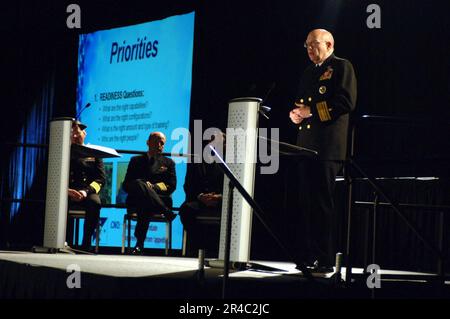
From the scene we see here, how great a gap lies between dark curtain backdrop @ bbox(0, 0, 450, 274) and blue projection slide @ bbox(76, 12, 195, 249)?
0.15 m

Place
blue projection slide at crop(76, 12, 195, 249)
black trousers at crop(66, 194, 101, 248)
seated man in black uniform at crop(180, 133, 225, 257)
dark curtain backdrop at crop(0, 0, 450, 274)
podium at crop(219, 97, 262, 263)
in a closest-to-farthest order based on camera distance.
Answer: podium at crop(219, 97, 262, 263)
dark curtain backdrop at crop(0, 0, 450, 274)
seated man in black uniform at crop(180, 133, 225, 257)
black trousers at crop(66, 194, 101, 248)
blue projection slide at crop(76, 12, 195, 249)

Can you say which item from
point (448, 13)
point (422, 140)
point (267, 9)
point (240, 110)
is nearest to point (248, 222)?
point (240, 110)

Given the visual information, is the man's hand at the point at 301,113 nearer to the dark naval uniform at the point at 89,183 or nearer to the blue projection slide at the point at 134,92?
the dark naval uniform at the point at 89,183

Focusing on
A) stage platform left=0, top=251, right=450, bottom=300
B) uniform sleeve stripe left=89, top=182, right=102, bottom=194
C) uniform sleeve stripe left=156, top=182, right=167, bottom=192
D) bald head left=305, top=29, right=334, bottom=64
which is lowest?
stage platform left=0, top=251, right=450, bottom=300

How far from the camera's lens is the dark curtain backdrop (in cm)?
570

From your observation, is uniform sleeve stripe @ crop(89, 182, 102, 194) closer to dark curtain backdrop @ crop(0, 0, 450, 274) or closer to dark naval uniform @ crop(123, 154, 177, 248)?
dark naval uniform @ crop(123, 154, 177, 248)

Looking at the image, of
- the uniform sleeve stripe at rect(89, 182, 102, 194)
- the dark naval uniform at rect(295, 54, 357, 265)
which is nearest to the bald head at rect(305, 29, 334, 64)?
the dark naval uniform at rect(295, 54, 357, 265)

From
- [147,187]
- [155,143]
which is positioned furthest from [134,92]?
[147,187]

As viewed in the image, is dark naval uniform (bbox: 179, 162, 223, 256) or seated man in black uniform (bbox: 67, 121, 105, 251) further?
seated man in black uniform (bbox: 67, 121, 105, 251)

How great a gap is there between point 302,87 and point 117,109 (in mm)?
4240

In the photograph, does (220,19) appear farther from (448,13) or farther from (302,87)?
(302,87)

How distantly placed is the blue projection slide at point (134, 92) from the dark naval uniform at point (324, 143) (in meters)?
3.19

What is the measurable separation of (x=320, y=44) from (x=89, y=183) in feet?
9.21

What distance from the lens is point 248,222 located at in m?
4.11
